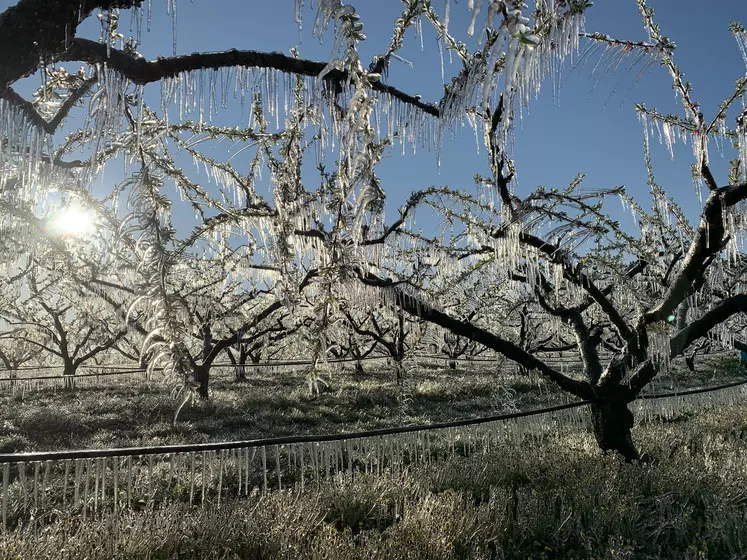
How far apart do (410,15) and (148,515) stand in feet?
15.6

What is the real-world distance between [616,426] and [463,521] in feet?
11.8

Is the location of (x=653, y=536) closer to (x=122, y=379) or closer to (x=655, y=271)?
(x=655, y=271)

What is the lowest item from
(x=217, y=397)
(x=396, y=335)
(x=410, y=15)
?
(x=217, y=397)

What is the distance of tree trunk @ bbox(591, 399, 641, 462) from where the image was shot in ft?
22.4

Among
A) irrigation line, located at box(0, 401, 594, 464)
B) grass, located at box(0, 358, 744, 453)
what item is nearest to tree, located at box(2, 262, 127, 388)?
grass, located at box(0, 358, 744, 453)

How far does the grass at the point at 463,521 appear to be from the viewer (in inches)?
152

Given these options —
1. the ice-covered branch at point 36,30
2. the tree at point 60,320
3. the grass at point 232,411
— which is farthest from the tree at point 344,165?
the tree at point 60,320

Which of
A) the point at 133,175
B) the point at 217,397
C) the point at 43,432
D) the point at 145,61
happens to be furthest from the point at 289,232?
the point at 217,397

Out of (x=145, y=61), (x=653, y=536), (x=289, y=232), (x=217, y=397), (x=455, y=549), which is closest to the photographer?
(x=145, y=61)

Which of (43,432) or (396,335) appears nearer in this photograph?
(43,432)

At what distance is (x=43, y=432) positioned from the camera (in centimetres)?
1102

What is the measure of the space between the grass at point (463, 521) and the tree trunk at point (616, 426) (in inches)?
16.3

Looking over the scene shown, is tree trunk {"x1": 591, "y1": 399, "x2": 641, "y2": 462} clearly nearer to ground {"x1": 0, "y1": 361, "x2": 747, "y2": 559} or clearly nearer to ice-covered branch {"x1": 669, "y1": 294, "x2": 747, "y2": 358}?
ground {"x1": 0, "y1": 361, "x2": 747, "y2": 559}

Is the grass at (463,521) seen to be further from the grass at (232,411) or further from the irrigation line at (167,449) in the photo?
the grass at (232,411)
